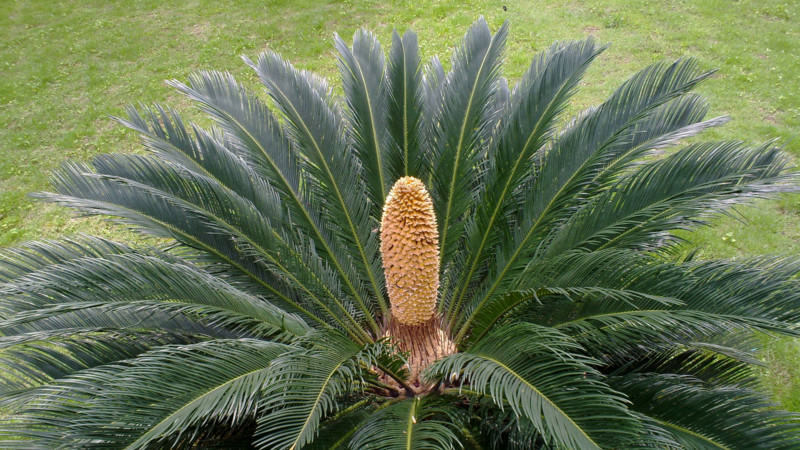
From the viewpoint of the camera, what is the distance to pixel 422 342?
9.82ft

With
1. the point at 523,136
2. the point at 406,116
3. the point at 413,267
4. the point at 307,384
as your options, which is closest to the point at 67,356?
the point at 307,384

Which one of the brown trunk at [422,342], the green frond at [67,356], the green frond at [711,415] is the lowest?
the brown trunk at [422,342]

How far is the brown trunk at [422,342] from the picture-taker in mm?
2902

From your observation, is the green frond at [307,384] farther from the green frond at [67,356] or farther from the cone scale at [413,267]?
the green frond at [67,356]

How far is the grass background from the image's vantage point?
19.8ft

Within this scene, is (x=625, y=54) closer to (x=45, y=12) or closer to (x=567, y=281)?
(x=567, y=281)

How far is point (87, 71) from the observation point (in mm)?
8102

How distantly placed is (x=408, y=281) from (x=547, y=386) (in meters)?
1.03

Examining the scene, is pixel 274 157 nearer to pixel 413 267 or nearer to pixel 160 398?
pixel 413 267

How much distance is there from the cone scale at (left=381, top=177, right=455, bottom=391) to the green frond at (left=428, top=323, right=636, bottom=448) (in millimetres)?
550

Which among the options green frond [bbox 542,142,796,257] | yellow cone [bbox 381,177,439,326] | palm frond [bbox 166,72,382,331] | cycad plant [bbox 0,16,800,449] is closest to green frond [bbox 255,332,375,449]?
cycad plant [bbox 0,16,800,449]

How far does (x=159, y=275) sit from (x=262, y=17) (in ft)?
25.3

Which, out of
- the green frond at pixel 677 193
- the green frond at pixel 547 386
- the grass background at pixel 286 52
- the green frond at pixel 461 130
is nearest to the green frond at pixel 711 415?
the green frond at pixel 547 386

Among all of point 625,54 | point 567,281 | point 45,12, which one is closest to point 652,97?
point 567,281
